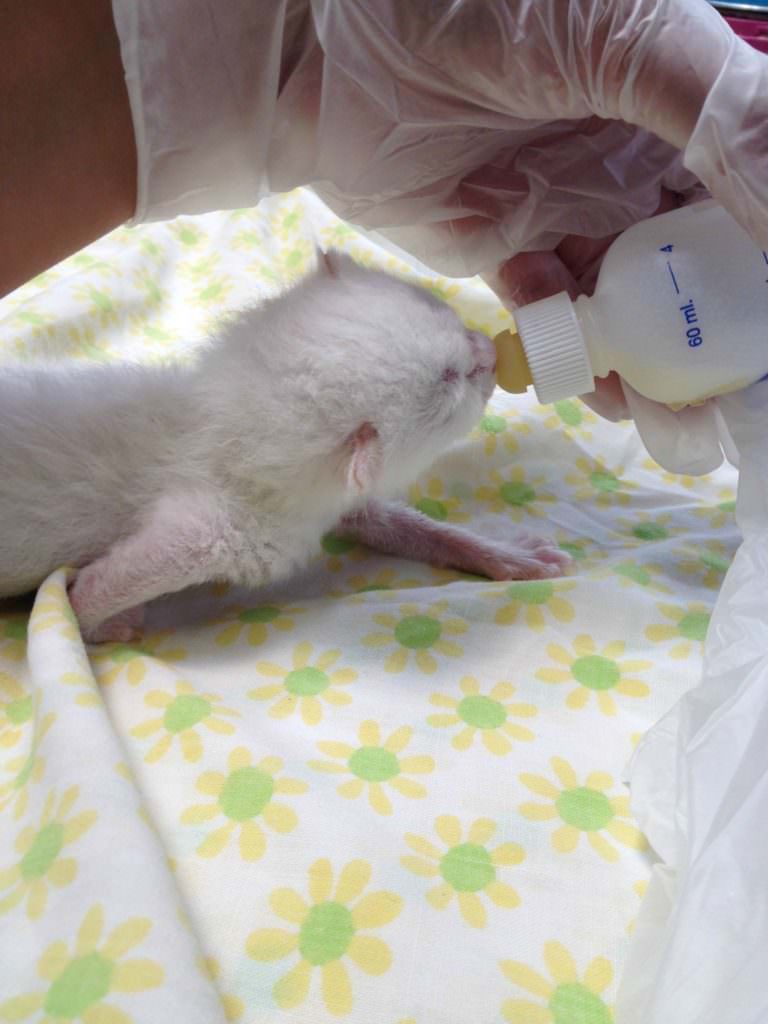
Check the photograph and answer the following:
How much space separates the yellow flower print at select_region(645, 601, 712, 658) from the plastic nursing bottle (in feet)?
0.93

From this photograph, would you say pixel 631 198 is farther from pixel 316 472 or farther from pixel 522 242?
pixel 316 472

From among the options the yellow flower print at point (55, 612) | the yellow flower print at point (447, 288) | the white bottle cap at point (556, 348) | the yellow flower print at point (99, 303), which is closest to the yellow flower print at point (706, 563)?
the white bottle cap at point (556, 348)

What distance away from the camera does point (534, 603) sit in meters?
1.15

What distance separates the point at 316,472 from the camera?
1177 millimetres

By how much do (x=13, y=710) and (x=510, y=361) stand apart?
792 millimetres

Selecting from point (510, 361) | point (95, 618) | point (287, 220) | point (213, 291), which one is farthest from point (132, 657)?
point (287, 220)

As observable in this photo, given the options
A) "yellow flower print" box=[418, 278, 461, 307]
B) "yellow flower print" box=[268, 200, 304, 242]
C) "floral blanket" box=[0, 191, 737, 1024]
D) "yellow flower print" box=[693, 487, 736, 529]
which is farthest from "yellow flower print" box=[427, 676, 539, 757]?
"yellow flower print" box=[268, 200, 304, 242]

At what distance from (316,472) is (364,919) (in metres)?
0.61

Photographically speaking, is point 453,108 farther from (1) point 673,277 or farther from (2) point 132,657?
(2) point 132,657

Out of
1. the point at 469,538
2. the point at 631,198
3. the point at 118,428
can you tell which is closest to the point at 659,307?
the point at 631,198

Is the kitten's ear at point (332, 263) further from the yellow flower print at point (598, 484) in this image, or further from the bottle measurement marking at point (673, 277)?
the yellow flower print at point (598, 484)

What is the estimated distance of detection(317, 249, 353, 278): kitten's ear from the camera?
4.22 feet

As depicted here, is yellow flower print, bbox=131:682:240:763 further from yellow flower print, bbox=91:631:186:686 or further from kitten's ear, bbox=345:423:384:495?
kitten's ear, bbox=345:423:384:495

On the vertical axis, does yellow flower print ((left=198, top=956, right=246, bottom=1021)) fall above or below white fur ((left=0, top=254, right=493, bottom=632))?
below
